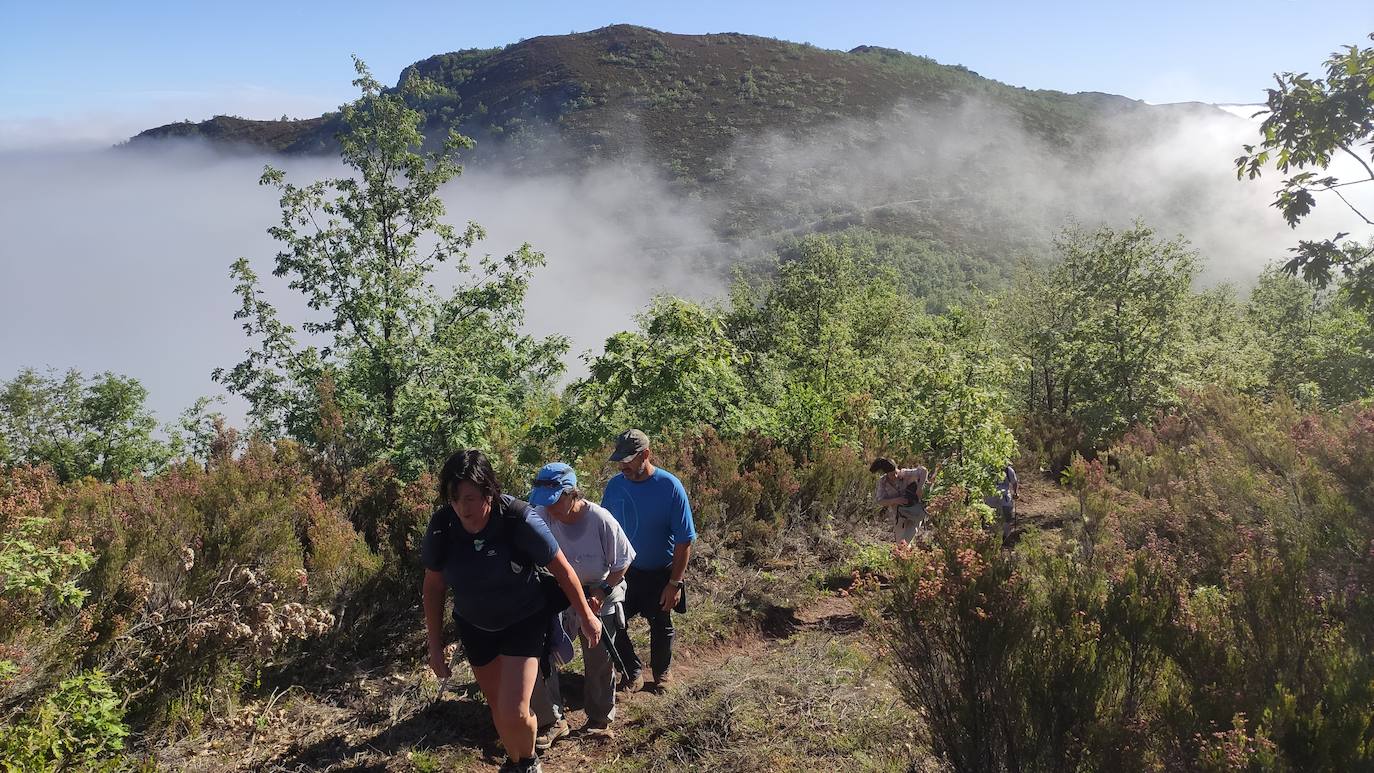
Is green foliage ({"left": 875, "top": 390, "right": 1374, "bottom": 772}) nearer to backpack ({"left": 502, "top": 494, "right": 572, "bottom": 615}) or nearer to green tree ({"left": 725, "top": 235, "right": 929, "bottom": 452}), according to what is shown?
backpack ({"left": 502, "top": 494, "right": 572, "bottom": 615})

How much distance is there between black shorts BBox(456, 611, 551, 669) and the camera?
3.10 m

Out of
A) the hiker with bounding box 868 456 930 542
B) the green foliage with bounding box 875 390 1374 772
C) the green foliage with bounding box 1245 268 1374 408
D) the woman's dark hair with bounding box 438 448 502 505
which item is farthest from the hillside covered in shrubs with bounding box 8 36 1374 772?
the green foliage with bounding box 1245 268 1374 408

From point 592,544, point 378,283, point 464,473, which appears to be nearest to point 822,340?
point 378,283

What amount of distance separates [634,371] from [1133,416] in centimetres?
1133

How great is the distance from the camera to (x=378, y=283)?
14.7 m

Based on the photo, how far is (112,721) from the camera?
3160 millimetres

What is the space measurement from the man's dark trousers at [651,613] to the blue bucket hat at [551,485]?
90 cm

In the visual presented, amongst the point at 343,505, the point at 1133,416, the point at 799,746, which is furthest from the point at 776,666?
the point at 1133,416

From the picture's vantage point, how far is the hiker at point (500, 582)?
2.96 metres

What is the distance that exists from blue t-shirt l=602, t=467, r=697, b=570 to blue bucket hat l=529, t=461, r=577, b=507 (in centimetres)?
61

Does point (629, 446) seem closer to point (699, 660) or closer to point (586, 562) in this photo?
point (586, 562)

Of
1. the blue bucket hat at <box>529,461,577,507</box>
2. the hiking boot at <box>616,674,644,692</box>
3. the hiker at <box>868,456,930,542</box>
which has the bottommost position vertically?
the hiking boot at <box>616,674,644,692</box>

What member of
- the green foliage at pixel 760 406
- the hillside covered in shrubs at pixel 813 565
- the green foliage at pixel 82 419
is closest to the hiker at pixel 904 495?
the hillside covered in shrubs at pixel 813 565

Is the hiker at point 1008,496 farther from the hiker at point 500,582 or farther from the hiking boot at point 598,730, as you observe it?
the hiker at point 500,582
